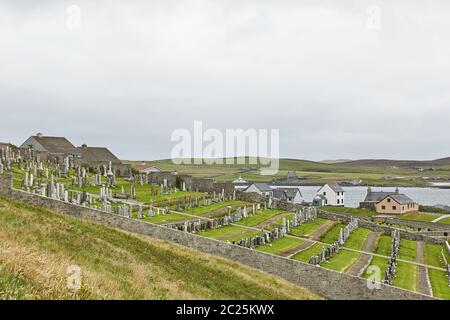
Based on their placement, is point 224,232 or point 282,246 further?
point 224,232

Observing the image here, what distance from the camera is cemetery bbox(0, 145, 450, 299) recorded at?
37.6 m

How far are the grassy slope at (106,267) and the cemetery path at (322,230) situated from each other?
1682 centimetres

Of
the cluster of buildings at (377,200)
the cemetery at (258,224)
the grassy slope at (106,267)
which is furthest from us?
the cluster of buildings at (377,200)

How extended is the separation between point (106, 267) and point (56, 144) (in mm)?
65125

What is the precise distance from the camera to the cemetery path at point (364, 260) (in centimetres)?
3559

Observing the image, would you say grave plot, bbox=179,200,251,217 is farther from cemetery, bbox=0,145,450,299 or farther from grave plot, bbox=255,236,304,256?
grave plot, bbox=255,236,304,256

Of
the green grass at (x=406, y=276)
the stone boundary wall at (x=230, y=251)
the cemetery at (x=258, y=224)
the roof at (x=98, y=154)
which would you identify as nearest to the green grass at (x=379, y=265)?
the cemetery at (x=258, y=224)

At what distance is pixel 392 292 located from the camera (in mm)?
31531

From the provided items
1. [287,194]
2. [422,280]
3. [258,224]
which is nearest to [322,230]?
[258,224]

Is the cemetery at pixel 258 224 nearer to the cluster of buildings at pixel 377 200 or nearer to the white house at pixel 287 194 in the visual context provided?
Result: the cluster of buildings at pixel 377 200

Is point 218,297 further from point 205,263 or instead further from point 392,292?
point 392,292

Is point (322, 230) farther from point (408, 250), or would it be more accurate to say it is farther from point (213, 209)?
point (213, 209)

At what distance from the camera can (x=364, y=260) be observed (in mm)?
40812

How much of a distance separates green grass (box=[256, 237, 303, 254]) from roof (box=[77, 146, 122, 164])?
4460cm
